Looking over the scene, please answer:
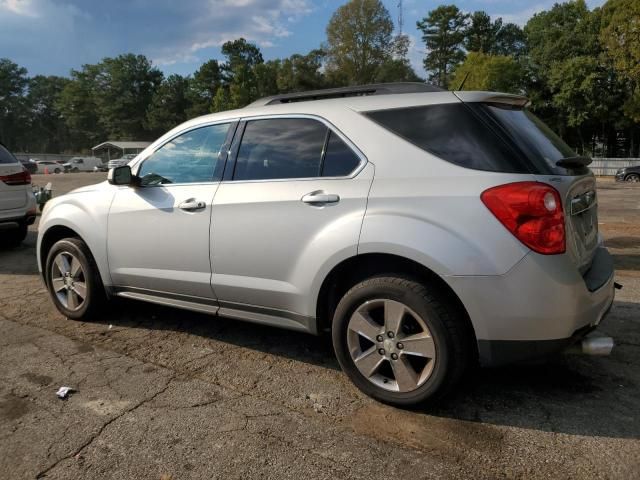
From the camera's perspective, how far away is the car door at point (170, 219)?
143 inches

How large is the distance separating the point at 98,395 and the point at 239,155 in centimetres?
180

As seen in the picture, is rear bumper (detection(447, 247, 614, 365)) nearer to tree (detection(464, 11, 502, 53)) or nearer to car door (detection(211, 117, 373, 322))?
car door (detection(211, 117, 373, 322))

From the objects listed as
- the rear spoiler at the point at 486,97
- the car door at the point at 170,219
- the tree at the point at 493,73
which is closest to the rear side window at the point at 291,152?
the car door at the point at 170,219

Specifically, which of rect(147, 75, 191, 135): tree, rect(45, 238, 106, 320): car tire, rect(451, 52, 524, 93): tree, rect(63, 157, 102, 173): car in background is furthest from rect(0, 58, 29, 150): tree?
rect(45, 238, 106, 320): car tire

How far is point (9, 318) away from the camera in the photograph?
4.69 meters

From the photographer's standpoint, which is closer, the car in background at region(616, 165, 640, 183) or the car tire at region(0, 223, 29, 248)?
Result: the car tire at region(0, 223, 29, 248)

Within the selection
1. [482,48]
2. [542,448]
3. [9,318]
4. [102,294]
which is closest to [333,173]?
[542,448]

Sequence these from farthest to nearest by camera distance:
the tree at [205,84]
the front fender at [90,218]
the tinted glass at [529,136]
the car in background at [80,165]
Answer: the tree at [205,84] → the car in background at [80,165] → the front fender at [90,218] → the tinted glass at [529,136]

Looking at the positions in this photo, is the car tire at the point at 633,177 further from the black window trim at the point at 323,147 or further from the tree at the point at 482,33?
the tree at the point at 482,33

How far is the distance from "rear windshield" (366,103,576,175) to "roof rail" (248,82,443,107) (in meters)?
0.29

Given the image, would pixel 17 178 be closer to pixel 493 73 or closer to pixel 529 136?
pixel 529 136

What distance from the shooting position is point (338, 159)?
3141 millimetres

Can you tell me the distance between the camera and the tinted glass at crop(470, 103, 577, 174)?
2691 mm

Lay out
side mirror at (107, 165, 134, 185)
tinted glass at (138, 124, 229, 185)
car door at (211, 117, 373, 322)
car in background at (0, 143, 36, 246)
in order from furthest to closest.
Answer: car in background at (0, 143, 36, 246) → side mirror at (107, 165, 134, 185) → tinted glass at (138, 124, 229, 185) → car door at (211, 117, 373, 322)
